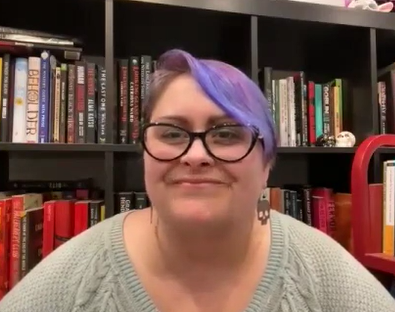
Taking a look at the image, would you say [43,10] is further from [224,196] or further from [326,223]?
[326,223]

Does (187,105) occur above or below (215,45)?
below

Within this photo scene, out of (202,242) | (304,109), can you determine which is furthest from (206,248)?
(304,109)

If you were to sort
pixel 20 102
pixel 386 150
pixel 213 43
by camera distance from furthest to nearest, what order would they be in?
pixel 213 43, pixel 386 150, pixel 20 102

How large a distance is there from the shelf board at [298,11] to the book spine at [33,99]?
0.38 m

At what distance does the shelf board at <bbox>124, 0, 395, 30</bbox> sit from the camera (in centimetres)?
138

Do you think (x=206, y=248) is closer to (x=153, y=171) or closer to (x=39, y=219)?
(x=153, y=171)

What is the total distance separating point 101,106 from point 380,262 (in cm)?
89

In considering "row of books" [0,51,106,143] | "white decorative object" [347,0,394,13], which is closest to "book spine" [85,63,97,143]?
"row of books" [0,51,106,143]

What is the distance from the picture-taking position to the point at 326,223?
1585 mm

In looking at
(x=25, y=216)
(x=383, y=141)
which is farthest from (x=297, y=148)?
(x=25, y=216)

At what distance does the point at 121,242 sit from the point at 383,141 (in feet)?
2.59

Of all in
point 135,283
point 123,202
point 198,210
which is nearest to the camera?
point 198,210

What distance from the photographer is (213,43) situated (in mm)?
1672

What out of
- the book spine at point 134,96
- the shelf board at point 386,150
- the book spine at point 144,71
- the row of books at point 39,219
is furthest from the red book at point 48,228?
the shelf board at point 386,150
